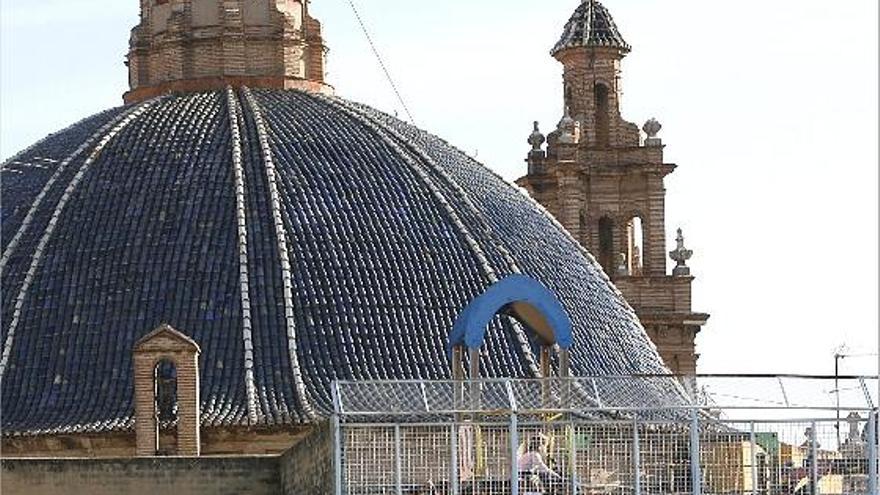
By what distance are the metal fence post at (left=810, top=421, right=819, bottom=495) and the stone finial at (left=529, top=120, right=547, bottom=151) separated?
26.0m

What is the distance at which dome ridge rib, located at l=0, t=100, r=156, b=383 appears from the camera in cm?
4619

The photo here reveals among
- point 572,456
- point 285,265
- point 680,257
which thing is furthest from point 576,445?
point 680,257

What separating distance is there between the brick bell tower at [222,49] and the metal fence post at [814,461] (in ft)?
62.5

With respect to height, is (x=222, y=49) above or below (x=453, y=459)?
above

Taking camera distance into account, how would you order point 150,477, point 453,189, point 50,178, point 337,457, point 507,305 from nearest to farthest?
point 337,457, point 507,305, point 150,477, point 50,178, point 453,189

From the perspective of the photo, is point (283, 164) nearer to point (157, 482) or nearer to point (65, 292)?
point (65, 292)

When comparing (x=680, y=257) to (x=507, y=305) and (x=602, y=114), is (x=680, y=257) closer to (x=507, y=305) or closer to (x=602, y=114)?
(x=602, y=114)

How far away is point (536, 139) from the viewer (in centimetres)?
5969

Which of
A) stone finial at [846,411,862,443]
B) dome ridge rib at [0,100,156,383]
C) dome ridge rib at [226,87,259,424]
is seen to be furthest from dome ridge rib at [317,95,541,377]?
stone finial at [846,411,862,443]

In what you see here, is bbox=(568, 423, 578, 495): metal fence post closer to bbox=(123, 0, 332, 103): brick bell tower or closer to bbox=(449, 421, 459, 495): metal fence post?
bbox=(449, 421, 459, 495): metal fence post

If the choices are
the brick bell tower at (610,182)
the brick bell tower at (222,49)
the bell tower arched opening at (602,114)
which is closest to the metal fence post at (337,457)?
the brick bell tower at (222,49)

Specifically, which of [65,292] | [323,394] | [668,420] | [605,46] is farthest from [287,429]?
[605,46]

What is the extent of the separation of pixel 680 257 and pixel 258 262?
14.1 meters

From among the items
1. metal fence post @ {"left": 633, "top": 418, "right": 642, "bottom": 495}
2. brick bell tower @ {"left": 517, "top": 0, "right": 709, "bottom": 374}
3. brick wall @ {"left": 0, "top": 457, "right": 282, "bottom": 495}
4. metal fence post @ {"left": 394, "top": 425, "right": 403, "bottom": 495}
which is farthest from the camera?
brick bell tower @ {"left": 517, "top": 0, "right": 709, "bottom": 374}
